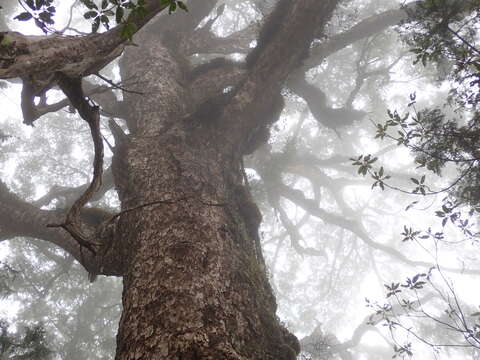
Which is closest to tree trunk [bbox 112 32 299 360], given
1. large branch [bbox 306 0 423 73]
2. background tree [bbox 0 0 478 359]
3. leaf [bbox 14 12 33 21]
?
background tree [bbox 0 0 478 359]

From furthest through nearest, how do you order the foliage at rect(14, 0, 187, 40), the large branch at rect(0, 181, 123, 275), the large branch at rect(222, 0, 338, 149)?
the large branch at rect(222, 0, 338, 149) → the large branch at rect(0, 181, 123, 275) → the foliage at rect(14, 0, 187, 40)

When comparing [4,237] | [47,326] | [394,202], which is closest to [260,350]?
[4,237]

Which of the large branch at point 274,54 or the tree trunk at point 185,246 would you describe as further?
A: the large branch at point 274,54

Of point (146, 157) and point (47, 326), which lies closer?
point (146, 157)

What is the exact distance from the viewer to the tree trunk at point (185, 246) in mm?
2893

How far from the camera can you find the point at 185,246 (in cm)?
364

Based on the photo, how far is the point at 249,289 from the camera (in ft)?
12.2

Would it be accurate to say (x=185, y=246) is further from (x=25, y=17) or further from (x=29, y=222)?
(x=29, y=222)

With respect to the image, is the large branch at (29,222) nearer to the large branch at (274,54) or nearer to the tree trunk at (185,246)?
the tree trunk at (185,246)

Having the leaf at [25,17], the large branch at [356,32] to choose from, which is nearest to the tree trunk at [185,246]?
the leaf at [25,17]

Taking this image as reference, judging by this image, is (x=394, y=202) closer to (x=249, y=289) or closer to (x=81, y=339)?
(x=81, y=339)

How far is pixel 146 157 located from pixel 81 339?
13063mm

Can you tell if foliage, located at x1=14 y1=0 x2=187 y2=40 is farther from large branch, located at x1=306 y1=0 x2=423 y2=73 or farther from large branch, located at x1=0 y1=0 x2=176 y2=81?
large branch, located at x1=306 y1=0 x2=423 y2=73

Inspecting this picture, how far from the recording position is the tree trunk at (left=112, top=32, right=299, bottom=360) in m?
2.89
